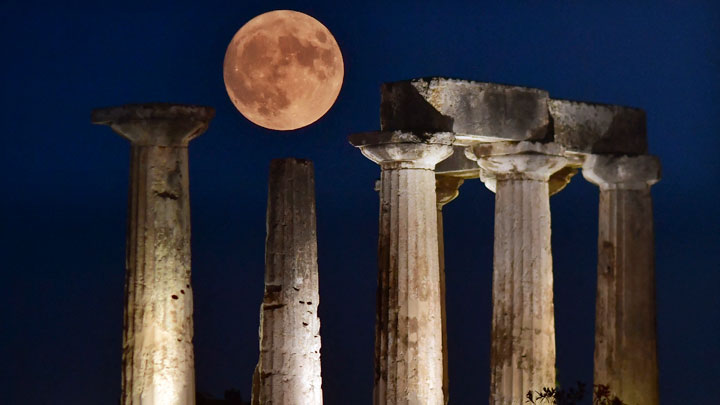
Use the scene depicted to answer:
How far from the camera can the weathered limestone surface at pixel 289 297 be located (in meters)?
35.6

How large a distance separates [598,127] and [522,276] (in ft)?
17.7

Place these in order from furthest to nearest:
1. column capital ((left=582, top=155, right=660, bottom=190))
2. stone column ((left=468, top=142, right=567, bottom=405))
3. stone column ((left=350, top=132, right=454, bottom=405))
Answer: column capital ((left=582, top=155, right=660, bottom=190)), stone column ((left=468, top=142, right=567, bottom=405)), stone column ((left=350, top=132, right=454, bottom=405))

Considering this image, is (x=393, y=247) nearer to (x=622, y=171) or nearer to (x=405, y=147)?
(x=405, y=147)

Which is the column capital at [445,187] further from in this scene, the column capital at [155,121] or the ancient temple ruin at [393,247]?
the column capital at [155,121]

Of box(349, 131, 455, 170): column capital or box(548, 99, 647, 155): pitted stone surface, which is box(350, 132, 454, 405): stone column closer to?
box(349, 131, 455, 170): column capital

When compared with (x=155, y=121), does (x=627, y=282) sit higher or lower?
lower

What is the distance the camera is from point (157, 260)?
1367 inches

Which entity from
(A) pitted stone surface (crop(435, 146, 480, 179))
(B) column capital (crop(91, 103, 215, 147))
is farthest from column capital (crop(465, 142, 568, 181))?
(B) column capital (crop(91, 103, 215, 147))

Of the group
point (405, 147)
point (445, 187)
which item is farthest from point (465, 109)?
point (445, 187)

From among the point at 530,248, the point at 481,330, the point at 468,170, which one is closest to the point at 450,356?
the point at 481,330

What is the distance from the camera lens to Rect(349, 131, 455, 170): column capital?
34406 mm

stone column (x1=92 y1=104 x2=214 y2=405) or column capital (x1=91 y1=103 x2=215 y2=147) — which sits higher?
column capital (x1=91 y1=103 x2=215 y2=147)

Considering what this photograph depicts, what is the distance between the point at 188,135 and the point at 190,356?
5321 millimetres

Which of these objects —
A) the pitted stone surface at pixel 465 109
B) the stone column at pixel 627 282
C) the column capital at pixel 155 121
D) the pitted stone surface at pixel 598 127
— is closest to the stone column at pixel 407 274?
the pitted stone surface at pixel 465 109
